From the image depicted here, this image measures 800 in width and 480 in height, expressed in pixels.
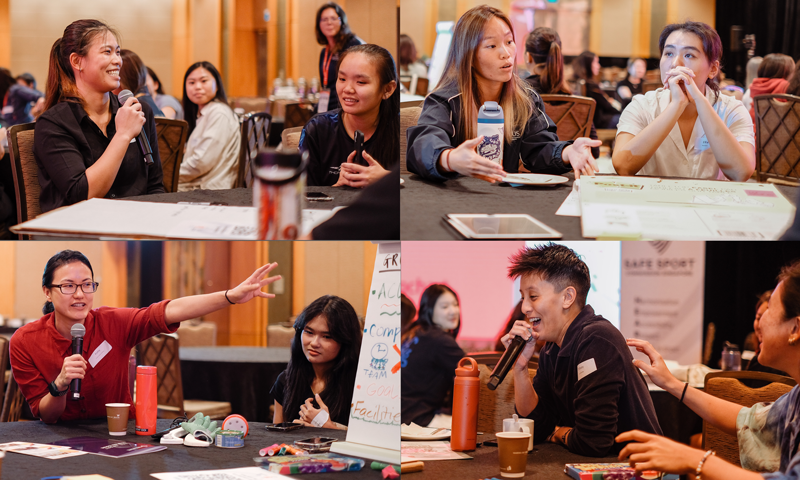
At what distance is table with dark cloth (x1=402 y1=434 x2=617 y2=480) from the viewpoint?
146cm

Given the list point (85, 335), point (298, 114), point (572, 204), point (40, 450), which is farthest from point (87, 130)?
point (298, 114)

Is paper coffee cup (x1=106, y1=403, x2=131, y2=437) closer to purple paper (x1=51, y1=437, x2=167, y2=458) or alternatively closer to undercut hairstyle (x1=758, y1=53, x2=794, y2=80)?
purple paper (x1=51, y1=437, x2=167, y2=458)

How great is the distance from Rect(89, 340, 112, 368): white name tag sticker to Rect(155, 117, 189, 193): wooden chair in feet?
3.11

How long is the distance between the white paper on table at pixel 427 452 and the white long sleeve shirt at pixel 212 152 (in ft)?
8.76

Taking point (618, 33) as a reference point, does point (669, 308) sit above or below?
below

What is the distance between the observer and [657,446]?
1.33 meters

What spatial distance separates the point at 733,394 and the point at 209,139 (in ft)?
10.3

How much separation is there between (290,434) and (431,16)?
1094cm

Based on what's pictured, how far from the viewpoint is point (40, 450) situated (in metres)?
1.51

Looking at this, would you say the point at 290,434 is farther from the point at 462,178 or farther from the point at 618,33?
the point at 618,33

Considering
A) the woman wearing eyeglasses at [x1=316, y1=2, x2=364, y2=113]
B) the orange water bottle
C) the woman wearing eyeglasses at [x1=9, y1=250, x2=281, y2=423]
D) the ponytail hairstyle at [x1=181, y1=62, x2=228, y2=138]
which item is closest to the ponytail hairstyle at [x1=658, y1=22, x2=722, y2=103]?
the woman wearing eyeglasses at [x1=9, y1=250, x2=281, y2=423]

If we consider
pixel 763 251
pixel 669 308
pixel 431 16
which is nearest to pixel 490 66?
pixel 763 251

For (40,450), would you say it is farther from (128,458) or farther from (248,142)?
(248,142)

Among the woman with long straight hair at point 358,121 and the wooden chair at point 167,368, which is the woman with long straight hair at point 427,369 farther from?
the wooden chair at point 167,368
